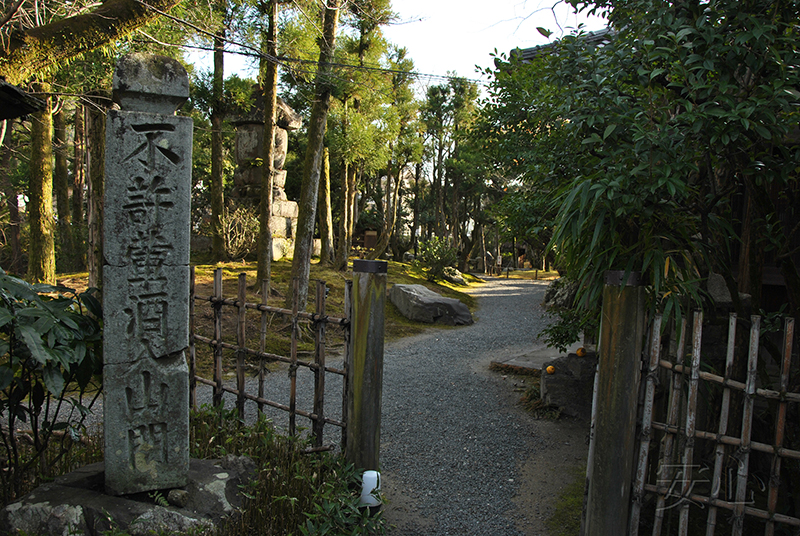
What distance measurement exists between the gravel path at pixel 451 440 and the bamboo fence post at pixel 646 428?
1.06 meters

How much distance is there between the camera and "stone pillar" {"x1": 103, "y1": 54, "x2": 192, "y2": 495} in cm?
267

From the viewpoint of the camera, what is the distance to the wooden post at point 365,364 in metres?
3.35

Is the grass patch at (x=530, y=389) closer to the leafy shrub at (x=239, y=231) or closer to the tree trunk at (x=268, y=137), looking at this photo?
the tree trunk at (x=268, y=137)

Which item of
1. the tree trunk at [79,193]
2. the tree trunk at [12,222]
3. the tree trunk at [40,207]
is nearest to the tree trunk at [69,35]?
the tree trunk at [40,207]

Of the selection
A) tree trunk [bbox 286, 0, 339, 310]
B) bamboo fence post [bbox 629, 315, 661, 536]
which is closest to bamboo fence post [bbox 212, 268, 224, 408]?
bamboo fence post [bbox 629, 315, 661, 536]

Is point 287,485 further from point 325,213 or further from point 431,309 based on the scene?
point 325,213

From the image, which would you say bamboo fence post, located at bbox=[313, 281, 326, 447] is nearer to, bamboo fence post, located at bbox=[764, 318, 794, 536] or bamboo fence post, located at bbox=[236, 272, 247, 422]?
bamboo fence post, located at bbox=[236, 272, 247, 422]

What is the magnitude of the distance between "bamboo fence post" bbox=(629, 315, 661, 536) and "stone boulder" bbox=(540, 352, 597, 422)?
2.96 meters

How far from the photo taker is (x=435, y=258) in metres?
17.7

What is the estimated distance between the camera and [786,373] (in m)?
2.28

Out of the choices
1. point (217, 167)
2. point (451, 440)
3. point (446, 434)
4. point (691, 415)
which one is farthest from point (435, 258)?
point (691, 415)

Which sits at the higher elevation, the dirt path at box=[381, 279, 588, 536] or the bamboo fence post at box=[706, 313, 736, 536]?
the bamboo fence post at box=[706, 313, 736, 536]

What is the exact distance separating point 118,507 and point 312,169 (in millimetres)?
6904

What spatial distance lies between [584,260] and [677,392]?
2.59 ft
